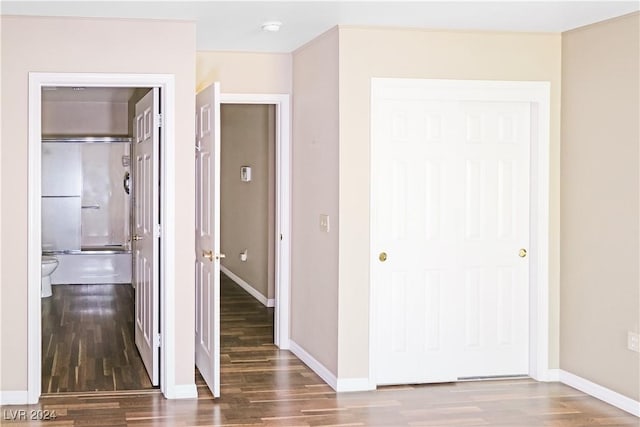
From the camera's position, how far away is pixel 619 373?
4.76 meters

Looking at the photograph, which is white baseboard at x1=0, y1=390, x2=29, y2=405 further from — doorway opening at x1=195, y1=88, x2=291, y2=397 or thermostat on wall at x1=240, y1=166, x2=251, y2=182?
thermostat on wall at x1=240, y1=166, x2=251, y2=182

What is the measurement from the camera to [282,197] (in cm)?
608

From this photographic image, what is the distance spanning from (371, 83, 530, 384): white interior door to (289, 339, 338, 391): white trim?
0.99ft

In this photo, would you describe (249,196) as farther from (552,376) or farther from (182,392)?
(552,376)

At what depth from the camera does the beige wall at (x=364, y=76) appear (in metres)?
4.97

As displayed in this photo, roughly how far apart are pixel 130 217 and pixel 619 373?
6953 mm

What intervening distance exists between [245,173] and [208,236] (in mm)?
4114

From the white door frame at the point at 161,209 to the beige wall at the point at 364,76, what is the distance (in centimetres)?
105

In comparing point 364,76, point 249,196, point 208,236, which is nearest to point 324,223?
point 208,236

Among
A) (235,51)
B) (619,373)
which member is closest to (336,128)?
(235,51)

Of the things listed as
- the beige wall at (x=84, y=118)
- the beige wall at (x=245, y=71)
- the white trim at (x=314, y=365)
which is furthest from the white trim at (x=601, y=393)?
the beige wall at (x=84, y=118)

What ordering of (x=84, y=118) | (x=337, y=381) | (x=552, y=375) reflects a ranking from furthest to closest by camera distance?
(x=84, y=118)
(x=552, y=375)
(x=337, y=381)

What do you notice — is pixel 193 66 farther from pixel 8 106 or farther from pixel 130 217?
pixel 130 217

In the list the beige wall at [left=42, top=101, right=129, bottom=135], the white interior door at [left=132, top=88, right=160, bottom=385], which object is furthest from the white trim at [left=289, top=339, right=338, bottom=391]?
the beige wall at [left=42, top=101, right=129, bottom=135]
